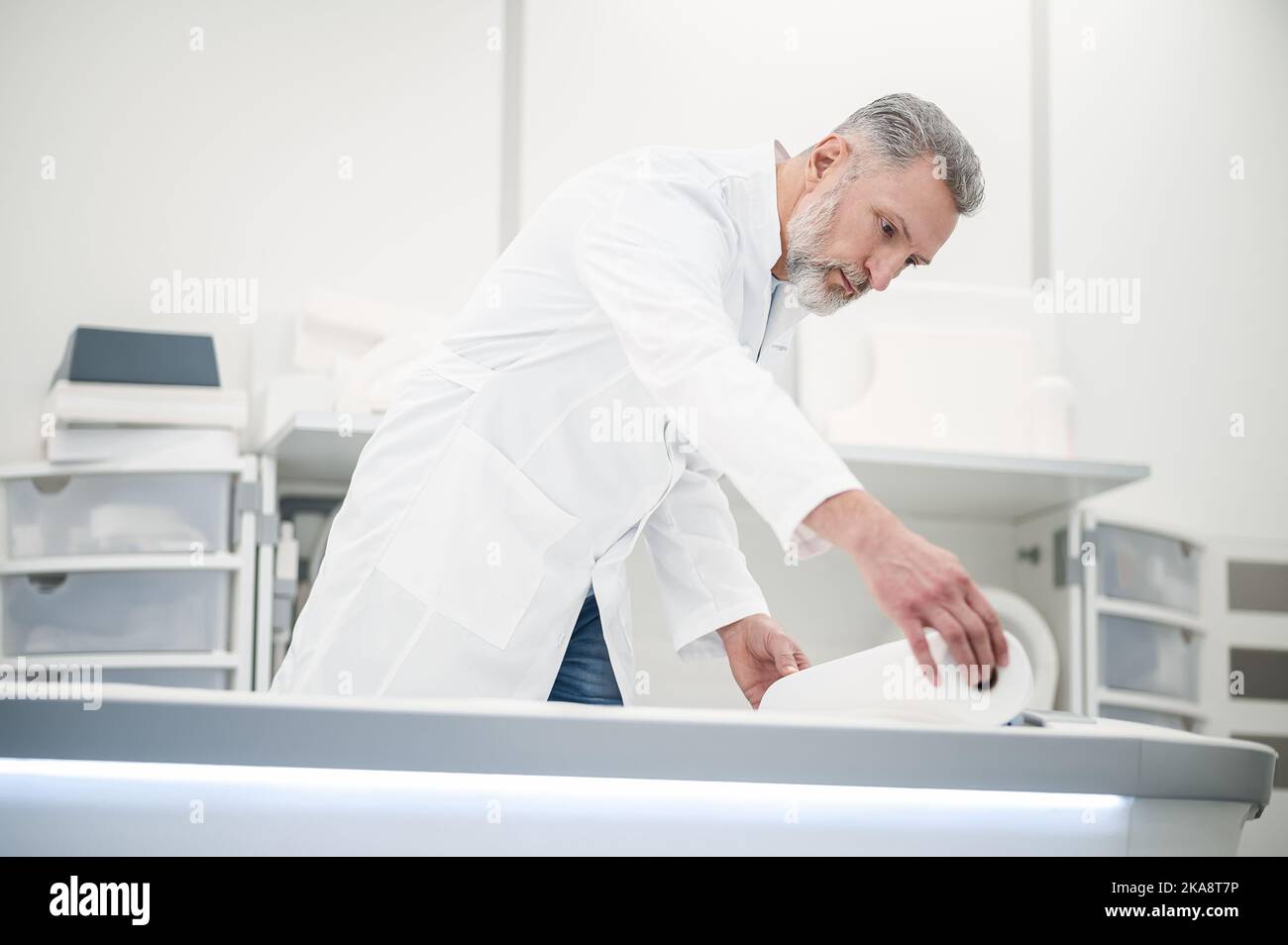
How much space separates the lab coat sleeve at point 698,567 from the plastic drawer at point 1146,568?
1.32 meters

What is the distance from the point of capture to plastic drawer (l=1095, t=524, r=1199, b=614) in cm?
271

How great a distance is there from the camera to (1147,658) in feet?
9.01

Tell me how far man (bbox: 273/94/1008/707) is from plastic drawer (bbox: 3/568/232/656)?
950 millimetres

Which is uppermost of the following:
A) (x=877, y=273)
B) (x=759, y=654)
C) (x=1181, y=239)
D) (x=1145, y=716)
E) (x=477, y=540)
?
(x=1181, y=239)

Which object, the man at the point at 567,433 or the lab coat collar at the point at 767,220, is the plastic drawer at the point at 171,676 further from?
the lab coat collar at the point at 767,220

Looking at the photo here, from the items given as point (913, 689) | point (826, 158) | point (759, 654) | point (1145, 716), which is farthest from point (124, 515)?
point (1145, 716)

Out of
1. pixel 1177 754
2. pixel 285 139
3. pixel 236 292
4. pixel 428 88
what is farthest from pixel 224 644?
pixel 1177 754

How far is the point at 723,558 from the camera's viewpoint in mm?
1594

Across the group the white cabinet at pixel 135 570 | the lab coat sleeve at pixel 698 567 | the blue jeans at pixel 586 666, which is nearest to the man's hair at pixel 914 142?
the lab coat sleeve at pixel 698 567

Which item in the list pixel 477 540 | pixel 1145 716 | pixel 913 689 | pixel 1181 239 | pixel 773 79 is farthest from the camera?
pixel 1181 239

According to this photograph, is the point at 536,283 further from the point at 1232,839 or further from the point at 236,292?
the point at 236,292

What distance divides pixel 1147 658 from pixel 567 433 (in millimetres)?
1769

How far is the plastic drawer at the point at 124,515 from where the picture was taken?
2.35 metres

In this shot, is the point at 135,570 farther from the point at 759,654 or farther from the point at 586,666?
the point at 759,654
